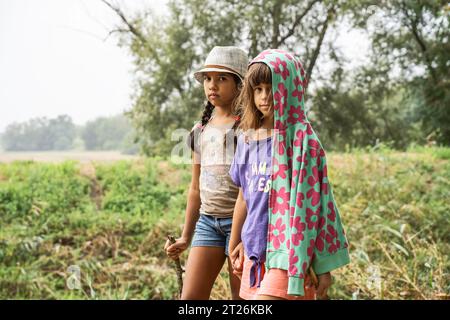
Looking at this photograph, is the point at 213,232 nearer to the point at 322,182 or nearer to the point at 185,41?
the point at 322,182

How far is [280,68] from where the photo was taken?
1.83 m

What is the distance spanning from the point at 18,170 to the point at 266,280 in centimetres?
617

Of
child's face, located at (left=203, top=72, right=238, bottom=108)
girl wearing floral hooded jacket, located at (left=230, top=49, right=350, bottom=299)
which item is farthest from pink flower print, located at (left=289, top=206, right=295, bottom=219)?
child's face, located at (left=203, top=72, right=238, bottom=108)

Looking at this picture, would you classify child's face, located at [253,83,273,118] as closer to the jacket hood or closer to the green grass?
the jacket hood

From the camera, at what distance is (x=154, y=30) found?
10.4 m

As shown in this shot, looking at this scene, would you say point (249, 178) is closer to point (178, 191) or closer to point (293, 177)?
point (293, 177)

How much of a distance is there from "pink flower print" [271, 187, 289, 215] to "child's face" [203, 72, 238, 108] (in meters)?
0.55

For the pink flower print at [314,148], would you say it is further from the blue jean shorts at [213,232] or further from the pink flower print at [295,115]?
the blue jean shorts at [213,232]

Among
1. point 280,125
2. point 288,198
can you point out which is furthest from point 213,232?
point 280,125

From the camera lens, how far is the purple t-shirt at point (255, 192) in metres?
1.86

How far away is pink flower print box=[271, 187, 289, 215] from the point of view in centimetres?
180

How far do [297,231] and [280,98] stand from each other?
0.45 m

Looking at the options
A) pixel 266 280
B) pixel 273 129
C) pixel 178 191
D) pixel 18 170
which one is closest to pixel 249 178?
pixel 273 129
